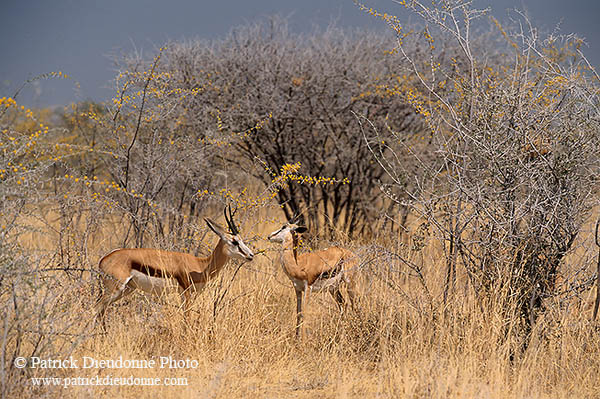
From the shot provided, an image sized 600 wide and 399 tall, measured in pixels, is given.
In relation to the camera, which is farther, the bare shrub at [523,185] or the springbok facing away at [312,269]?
the springbok facing away at [312,269]

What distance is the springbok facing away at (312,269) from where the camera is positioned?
21.4ft

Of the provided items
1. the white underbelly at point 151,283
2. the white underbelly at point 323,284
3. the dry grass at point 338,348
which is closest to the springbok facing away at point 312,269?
the white underbelly at point 323,284

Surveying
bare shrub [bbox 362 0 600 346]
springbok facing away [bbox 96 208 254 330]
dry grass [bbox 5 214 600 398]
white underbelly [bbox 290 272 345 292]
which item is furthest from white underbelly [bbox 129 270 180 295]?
bare shrub [bbox 362 0 600 346]

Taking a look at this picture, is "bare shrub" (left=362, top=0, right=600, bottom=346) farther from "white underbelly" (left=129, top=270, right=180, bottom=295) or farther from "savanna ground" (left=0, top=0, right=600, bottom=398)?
"white underbelly" (left=129, top=270, right=180, bottom=295)

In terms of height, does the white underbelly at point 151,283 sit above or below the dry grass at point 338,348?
above

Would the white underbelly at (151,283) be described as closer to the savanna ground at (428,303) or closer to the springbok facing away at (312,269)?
the savanna ground at (428,303)

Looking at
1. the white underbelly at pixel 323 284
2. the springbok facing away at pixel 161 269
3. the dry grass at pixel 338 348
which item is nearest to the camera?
the dry grass at pixel 338 348

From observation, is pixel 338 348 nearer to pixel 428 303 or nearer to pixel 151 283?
pixel 428 303

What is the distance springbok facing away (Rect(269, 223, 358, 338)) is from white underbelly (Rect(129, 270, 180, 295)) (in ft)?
3.96

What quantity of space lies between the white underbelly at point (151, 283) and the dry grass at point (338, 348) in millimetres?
151

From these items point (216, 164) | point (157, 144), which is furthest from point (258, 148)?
point (157, 144)

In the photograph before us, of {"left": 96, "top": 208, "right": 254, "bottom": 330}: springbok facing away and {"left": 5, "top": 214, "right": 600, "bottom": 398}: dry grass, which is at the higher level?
{"left": 96, "top": 208, "right": 254, "bottom": 330}: springbok facing away

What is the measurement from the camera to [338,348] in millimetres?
5469

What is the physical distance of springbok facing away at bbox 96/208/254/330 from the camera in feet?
19.1
